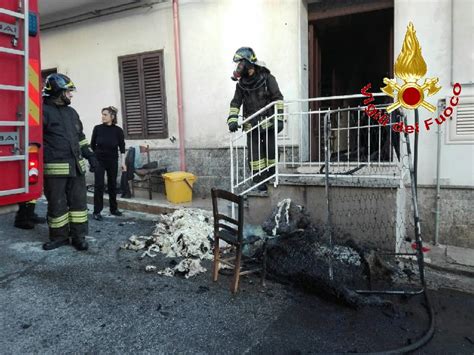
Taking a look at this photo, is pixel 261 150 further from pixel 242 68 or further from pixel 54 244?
pixel 54 244

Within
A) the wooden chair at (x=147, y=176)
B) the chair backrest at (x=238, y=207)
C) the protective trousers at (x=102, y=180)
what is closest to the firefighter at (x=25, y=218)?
the protective trousers at (x=102, y=180)

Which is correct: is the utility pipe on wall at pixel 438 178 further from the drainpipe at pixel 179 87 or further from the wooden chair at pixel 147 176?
the wooden chair at pixel 147 176

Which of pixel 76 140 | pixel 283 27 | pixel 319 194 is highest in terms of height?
pixel 283 27

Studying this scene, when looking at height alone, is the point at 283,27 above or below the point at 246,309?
above

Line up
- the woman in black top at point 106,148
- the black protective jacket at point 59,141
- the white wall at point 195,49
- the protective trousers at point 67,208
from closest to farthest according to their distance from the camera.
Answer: the black protective jacket at point 59,141
the protective trousers at point 67,208
the woman in black top at point 106,148
the white wall at point 195,49

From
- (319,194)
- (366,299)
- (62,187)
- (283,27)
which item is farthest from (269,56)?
(366,299)

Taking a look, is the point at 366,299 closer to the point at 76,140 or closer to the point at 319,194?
the point at 319,194

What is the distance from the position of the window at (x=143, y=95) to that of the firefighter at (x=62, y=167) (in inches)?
116

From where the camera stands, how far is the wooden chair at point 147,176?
715 cm

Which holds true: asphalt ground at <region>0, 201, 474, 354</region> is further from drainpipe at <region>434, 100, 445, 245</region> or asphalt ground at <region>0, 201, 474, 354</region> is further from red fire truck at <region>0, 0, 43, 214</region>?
drainpipe at <region>434, 100, 445, 245</region>

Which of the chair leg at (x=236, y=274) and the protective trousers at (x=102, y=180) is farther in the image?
the protective trousers at (x=102, y=180)

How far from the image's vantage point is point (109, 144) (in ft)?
20.1

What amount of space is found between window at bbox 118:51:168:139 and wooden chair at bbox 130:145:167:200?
48cm

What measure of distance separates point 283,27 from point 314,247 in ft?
11.9
